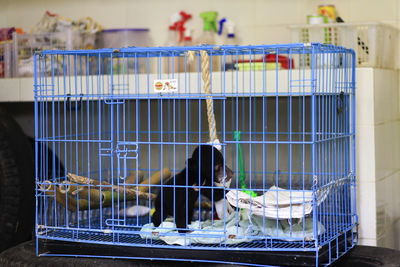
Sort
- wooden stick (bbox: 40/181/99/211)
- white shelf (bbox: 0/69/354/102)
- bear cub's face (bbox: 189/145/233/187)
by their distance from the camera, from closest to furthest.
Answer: bear cub's face (bbox: 189/145/233/187), wooden stick (bbox: 40/181/99/211), white shelf (bbox: 0/69/354/102)

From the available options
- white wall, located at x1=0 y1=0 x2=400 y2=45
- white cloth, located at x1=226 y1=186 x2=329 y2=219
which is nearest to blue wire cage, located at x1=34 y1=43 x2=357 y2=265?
white cloth, located at x1=226 y1=186 x2=329 y2=219

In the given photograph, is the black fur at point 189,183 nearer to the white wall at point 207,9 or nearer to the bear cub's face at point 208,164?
the bear cub's face at point 208,164

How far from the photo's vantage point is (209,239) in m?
2.36

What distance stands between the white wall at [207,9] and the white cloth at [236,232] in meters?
1.31

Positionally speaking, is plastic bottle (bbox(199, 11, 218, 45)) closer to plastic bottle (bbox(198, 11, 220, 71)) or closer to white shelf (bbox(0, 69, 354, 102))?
plastic bottle (bbox(198, 11, 220, 71))

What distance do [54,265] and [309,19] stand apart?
1704mm

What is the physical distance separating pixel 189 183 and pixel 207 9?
1444 millimetres

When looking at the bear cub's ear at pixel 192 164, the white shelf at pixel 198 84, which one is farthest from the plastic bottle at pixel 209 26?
the bear cub's ear at pixel 192 164

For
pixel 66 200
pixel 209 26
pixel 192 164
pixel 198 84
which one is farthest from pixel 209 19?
→ pixel 66 200

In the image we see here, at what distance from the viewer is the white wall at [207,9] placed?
3309 mm

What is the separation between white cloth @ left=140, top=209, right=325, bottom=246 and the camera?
230cm

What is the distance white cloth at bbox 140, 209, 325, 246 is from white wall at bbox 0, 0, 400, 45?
1314mm

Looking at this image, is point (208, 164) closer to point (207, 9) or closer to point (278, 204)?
point (278, 204)

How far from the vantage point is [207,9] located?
11.9 ft
